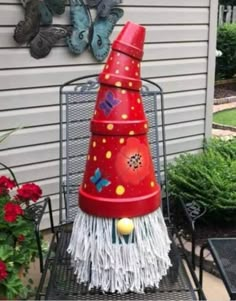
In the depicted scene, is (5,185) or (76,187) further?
(76,187)

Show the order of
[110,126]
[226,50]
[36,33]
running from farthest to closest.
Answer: [226,50]
[36,33]
[110,126]

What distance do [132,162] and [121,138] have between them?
0.12m

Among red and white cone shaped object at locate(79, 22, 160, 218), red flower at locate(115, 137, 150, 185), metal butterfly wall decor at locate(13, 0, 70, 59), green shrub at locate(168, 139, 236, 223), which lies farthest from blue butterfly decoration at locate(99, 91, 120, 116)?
green shrub at locate(168, 139, 236, 223)

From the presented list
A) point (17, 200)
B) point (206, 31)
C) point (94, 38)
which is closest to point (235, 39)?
point (206, 31)

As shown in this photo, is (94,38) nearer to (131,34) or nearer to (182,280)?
(131,34)

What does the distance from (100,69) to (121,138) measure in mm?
1623

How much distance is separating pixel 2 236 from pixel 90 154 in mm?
730

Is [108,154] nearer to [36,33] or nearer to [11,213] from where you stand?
[11,213]

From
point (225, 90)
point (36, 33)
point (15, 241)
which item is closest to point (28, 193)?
point (15, 241)

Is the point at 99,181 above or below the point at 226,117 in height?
above

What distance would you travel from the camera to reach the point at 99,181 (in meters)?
2.17

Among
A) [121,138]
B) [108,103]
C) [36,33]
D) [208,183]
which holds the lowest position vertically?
[208,183]

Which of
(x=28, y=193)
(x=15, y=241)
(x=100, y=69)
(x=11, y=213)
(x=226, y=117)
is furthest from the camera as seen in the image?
(x=226, y=117)

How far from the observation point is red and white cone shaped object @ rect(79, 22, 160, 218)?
6.96 ft
